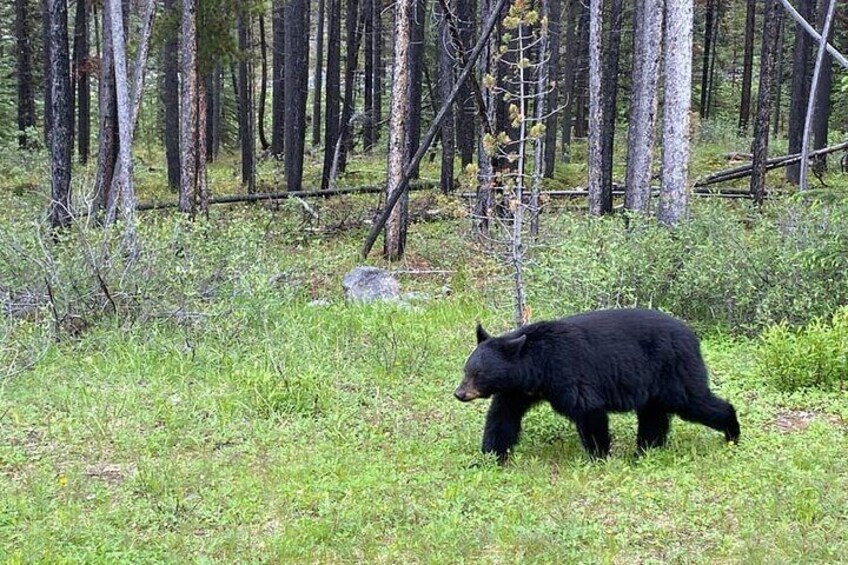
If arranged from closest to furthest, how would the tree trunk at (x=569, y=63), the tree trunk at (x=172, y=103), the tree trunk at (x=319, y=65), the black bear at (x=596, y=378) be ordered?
1. the black bear at (x=596, y=378)
2. the tree trunk at (x=172, y=103)
3. the tree trunk at (x=569, y=63)
4. the tree trunk at (x=319, y=65)

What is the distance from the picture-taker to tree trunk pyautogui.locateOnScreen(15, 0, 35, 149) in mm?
27516

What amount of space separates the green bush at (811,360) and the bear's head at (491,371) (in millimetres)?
2933

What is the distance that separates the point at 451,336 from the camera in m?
9.66

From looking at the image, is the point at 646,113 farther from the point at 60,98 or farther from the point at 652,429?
the point at 60,98

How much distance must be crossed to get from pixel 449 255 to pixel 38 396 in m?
8.48

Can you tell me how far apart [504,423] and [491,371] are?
46cm

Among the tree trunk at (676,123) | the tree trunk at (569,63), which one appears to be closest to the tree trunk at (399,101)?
the tree trunk at (676,123)

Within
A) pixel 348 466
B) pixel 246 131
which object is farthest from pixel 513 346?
pixel 246 131

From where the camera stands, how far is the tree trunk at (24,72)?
27.5 meters

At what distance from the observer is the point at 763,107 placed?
1788cm

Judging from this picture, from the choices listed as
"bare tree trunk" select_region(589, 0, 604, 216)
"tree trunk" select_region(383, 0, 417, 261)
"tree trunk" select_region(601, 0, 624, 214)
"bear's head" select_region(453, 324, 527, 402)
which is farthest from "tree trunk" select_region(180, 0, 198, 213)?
"bear's head" select_region(453, 324, 527, 402)

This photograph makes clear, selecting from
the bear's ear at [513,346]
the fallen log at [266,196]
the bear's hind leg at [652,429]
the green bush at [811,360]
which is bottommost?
the bear's hind leg at [652,429]

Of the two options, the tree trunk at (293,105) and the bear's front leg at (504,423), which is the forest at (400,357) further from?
the tree trunk at (293,105)

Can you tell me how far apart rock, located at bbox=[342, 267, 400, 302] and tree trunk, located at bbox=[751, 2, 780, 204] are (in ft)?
31.4
